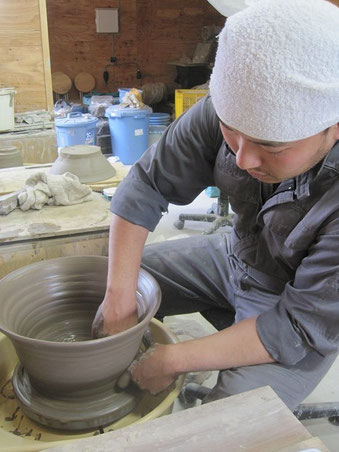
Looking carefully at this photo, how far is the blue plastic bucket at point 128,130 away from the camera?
14.3 ft

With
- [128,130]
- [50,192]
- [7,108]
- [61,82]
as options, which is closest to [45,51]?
[7,108]

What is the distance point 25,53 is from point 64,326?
2.37m

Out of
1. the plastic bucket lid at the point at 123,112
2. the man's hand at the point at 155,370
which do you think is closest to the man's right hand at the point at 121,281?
the man's hand at the point at 155,370

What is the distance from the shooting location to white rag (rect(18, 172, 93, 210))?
1727 millimetres

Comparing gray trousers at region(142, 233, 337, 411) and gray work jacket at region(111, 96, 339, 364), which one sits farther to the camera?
gray trousers at region(142, 233, 337, 411)

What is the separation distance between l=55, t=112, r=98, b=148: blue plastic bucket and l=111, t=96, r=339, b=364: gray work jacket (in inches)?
113

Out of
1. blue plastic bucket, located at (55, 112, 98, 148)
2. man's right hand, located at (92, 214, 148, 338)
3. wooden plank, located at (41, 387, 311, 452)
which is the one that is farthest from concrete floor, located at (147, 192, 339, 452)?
blue plastic bucket, located at (55, 112, 98, 148)

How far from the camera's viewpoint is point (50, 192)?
1773 millimetres

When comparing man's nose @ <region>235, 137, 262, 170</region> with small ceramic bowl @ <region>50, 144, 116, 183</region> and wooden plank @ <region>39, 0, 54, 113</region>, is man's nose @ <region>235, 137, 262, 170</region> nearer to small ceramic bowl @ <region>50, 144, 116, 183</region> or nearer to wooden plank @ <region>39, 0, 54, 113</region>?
small ceramic bowl @ <region>50, 144, 116, 183</region>

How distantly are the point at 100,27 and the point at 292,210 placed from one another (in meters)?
5.01

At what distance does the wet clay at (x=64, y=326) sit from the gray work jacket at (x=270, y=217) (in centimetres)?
22

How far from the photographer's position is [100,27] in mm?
5410

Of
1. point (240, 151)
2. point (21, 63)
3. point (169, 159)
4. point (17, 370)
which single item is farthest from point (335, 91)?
point (21, 63)

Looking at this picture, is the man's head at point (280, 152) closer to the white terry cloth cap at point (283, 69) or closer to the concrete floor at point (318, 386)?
the white terry cloth cap at point (283, 69)
